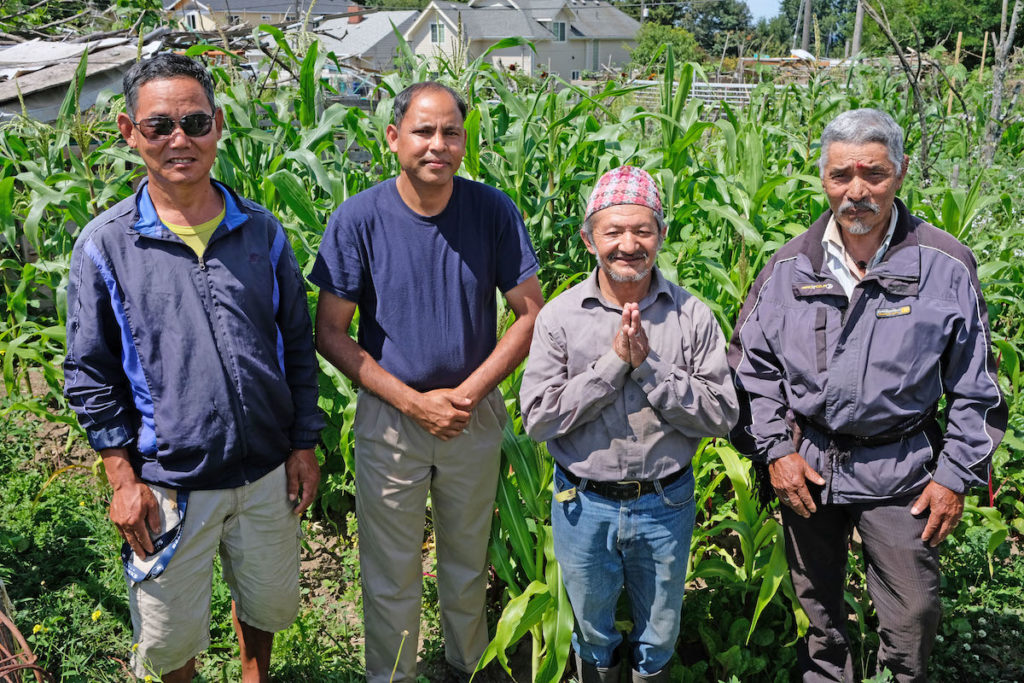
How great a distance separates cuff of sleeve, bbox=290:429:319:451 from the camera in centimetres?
235

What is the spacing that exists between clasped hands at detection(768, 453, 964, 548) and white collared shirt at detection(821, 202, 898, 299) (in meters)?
0.47

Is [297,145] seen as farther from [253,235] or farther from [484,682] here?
[484,682]

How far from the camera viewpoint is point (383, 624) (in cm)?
254

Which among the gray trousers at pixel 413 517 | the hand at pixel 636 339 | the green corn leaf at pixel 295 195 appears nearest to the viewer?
the hand at pixel 636 339

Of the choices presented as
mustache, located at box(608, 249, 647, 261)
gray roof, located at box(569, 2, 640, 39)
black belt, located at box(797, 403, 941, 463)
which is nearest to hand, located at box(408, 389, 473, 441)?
mustache, located at box(608, 249, 647, 261)

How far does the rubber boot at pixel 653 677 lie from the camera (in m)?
2.32

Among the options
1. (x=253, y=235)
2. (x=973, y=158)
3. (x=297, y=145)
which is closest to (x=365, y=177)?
(x=297, y=145)

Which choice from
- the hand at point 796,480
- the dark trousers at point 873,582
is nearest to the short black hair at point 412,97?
the hand at point 796,480

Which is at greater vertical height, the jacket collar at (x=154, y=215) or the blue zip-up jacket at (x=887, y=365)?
the jacket collar at (x=154, y=215)

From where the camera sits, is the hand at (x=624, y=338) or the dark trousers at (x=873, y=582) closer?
the hand at (x=624, y=338)

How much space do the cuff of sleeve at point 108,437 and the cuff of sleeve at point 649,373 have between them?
1285 mm

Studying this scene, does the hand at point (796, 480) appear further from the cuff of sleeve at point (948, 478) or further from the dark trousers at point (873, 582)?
the cuff of sleeve at point (948, 478)

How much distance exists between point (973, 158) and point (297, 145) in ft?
17.7

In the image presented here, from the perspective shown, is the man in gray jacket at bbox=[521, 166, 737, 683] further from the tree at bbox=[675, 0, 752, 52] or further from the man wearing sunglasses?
the tree at bbox=[675, 0, 752, 52]
